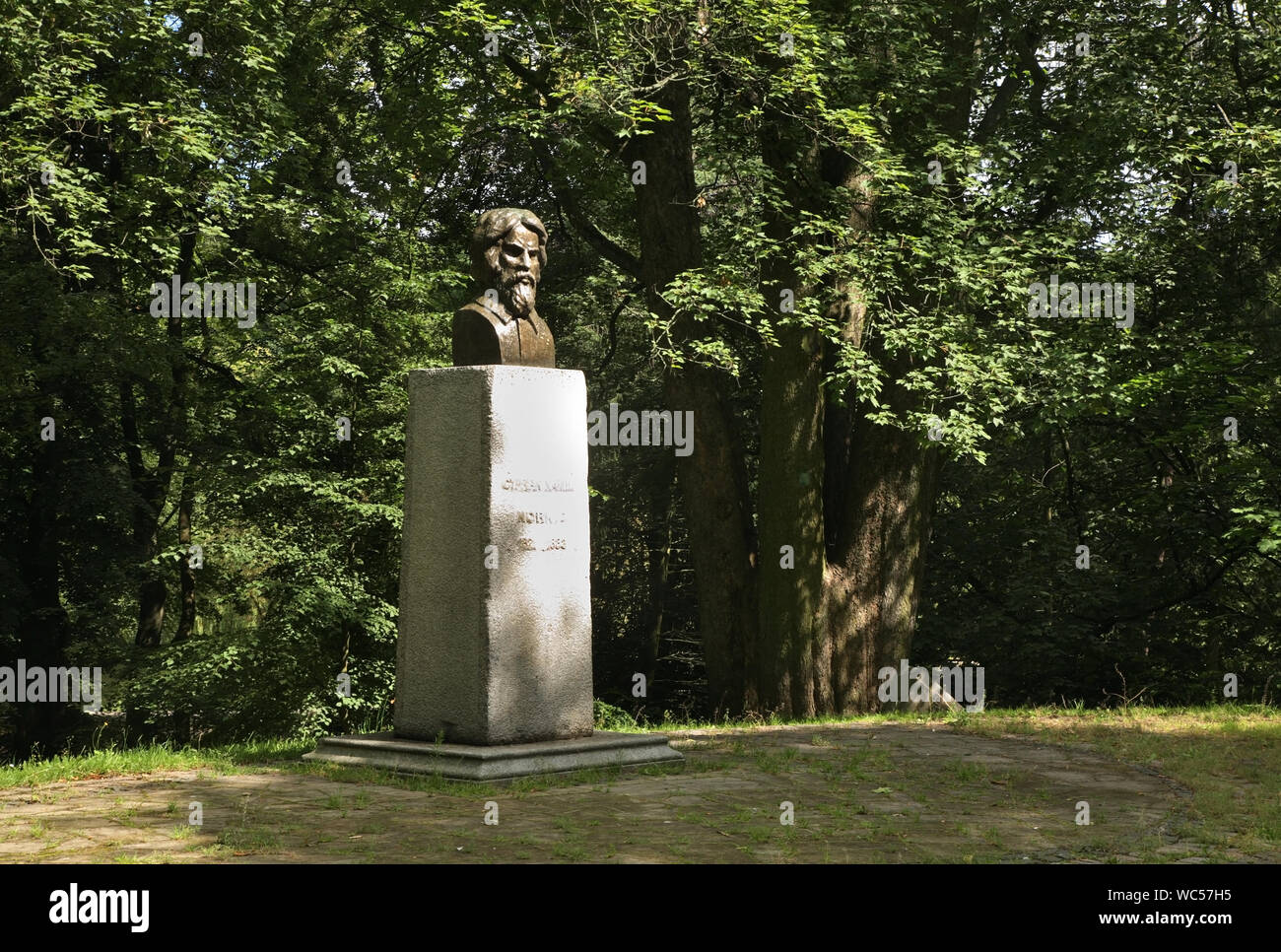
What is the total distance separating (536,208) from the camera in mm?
18984

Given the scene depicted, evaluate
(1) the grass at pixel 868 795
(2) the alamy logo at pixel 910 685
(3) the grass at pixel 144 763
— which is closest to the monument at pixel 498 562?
(1) the grass at pixel 868 795

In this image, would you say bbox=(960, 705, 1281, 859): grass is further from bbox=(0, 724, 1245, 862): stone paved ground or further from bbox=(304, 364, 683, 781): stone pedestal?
bbox=(304, 364, 683, 781): stone pedestal

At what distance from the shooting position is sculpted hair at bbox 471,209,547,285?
353 inches

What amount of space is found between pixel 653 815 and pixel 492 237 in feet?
14.0

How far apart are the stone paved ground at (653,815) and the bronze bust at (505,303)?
2.86 m

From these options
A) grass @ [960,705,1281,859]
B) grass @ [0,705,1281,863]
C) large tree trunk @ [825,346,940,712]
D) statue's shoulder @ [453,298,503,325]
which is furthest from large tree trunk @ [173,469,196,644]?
grass @ [960,705,1281,859]

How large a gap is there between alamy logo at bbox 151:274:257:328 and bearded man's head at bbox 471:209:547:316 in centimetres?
881

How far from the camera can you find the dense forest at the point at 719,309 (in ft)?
44.4

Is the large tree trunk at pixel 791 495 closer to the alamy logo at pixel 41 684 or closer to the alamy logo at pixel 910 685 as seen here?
the alamy logo at pixel 910 685

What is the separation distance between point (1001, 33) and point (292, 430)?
9734mm

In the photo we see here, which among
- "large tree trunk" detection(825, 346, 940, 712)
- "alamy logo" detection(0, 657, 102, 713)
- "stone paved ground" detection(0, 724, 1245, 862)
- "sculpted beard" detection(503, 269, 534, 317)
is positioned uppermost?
"sculpted beard" detection(503, 269, 534, 317)

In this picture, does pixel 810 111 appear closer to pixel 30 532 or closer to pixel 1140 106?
pixel 1140 106

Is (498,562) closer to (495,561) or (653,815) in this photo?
(495,561)

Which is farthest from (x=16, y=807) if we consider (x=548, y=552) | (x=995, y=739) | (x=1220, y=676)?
(x=1220, y=676)
